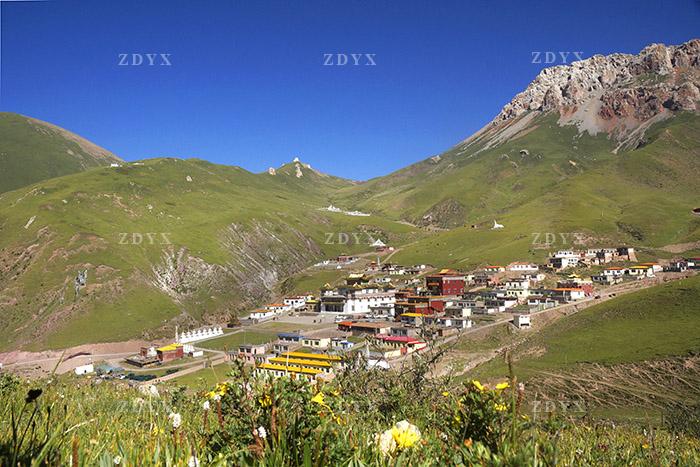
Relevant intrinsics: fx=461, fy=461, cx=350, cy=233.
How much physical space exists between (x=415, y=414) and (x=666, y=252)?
118015 millimetres

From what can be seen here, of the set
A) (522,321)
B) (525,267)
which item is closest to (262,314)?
(522,321)

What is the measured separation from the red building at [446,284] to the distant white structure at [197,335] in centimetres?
4160

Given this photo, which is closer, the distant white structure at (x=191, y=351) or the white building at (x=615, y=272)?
the distant white structure at (x=191, y=351)

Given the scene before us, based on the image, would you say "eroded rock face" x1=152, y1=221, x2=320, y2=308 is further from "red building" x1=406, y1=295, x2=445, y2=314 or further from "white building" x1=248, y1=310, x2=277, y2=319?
"red building" x1=406, y1=295, x2=445, y2=314

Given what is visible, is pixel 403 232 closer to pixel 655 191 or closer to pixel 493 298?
pixel 655 191

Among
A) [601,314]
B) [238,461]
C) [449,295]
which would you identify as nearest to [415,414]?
[238,461]

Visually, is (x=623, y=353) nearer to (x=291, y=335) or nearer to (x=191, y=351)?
(x=291, y=335)

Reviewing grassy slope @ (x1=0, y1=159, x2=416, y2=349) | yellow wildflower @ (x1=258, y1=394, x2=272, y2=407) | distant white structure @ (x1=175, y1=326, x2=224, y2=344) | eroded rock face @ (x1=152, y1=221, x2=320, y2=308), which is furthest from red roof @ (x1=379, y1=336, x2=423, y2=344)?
yellow wildflower @ (x1=258, y1=394, x2=272, y2=407)

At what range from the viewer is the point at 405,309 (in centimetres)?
7881

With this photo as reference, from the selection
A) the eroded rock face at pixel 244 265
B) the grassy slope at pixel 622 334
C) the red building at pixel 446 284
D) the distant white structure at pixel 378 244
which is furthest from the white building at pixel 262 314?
the distant white structure at pixel 378 244

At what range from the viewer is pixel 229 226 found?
450ft

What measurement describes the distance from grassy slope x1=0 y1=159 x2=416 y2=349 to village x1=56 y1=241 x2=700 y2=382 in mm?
13534

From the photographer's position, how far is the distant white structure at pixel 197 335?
79.4 metres

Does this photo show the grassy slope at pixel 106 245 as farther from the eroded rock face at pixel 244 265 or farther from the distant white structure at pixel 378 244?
the distant white structure at pixel 378 244
